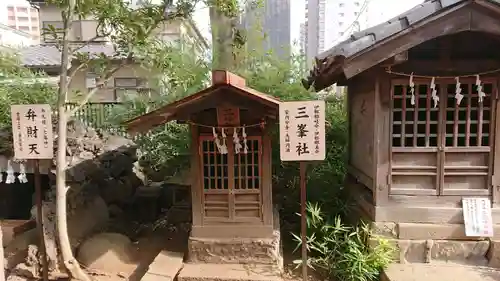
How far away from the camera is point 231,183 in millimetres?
6531

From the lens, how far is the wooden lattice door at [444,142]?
598 centimetres

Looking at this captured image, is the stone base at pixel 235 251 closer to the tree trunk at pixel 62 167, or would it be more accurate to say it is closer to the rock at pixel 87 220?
the tree trunk at pixel 62 167

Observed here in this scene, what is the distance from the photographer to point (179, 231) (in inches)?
338

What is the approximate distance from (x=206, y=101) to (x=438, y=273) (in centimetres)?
479

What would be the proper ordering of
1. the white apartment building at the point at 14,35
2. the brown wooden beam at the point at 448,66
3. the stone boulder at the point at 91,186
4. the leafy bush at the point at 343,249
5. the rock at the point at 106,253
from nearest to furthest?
the brown wooden beam at the point at 448,66 < the leafy bush at the point at 343,249 < the rock at the point at 106,253 < the stone boulder at the point at 91,186 < the white apartment building at the point at 14,35

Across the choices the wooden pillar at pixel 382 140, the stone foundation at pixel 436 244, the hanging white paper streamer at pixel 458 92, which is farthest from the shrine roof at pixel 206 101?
the stone foundation at pixel 436 244

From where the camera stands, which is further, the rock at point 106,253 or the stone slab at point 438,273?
the rock at point 106,253

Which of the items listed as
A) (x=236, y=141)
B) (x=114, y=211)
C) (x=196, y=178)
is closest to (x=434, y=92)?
(x=236, y=141)

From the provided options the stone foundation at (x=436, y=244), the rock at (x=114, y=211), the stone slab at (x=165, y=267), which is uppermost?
the stone foundation at (x=436, y=244)

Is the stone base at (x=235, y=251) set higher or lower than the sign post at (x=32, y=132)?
lower

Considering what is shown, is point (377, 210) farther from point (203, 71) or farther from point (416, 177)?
point (203, 71)

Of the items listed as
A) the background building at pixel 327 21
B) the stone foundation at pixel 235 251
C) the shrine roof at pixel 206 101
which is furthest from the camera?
the background building at pixel 327 21

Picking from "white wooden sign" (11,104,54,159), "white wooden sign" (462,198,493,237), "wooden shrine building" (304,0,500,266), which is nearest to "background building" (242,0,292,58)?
"wooden shrine building" (304,0,500,266)

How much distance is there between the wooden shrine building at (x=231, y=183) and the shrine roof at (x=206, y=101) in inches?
2.7
